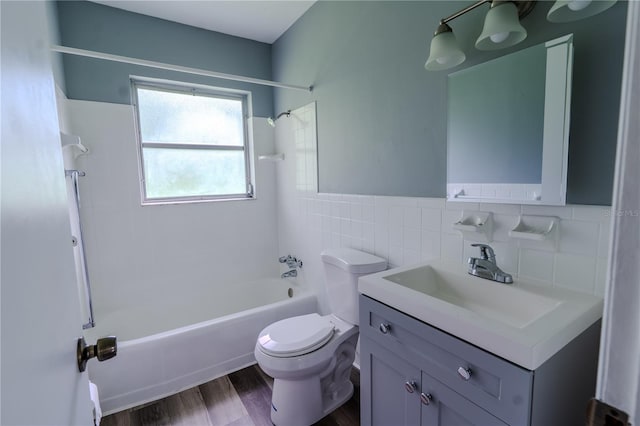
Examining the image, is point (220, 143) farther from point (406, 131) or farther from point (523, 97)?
point (523, 97)

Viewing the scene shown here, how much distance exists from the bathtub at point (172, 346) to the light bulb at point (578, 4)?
2125mm

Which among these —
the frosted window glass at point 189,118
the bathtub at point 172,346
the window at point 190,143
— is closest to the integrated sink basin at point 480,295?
the bathtub at point 172,346

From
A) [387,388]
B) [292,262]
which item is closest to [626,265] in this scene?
[387,388]

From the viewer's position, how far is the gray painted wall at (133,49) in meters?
2.13

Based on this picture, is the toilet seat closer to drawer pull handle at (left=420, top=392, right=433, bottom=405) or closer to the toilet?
the toilet

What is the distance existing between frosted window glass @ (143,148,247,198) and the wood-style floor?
1577 millimetres

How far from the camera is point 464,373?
2.91 ft

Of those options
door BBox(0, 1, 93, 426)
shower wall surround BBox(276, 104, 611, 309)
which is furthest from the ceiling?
door BBox(0, 1, 93, 426)

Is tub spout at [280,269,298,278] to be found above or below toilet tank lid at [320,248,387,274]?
below

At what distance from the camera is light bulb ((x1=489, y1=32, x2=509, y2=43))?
Result: 109cm

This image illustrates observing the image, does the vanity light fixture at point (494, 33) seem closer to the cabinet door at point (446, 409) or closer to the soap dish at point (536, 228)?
the soap dish at point (536, 228)

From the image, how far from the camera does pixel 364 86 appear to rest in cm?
187

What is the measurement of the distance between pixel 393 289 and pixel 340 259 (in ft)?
2.04

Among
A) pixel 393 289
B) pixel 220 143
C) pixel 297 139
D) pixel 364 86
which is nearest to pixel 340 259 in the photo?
pixel 393 289
